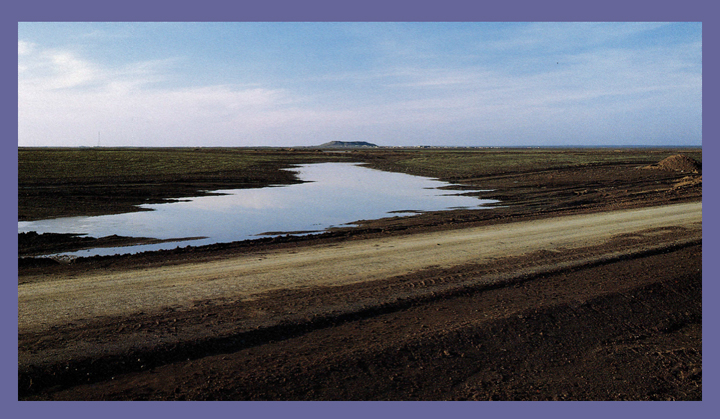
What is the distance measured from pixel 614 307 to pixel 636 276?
2.16 metres

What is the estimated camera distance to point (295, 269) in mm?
12125

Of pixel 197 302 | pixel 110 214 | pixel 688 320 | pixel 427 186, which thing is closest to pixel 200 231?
pixel 110 214

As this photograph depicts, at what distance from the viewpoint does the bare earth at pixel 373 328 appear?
6.94 m

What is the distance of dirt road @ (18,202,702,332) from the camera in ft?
30.7

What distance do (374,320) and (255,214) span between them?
15.5 m

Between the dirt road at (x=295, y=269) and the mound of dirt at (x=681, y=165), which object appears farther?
the mound of dirt at (x=681, y=165)

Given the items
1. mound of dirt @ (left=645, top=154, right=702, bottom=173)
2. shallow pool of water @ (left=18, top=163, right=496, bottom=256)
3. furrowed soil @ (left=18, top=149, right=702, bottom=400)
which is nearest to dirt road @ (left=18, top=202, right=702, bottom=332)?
furrowed soil @ (left=18, top=149, right=702, bottom=400)

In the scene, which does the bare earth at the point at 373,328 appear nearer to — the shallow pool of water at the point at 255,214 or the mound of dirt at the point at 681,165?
the shallow pool of water at the point at 255,214

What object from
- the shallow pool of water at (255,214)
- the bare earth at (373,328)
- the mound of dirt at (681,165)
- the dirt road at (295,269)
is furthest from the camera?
the mound of dirt at (681,165)

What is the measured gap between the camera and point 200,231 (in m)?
18.6

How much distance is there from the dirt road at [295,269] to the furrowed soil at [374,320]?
0.22ft

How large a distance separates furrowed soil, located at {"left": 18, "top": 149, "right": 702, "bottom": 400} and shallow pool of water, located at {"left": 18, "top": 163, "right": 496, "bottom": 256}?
2325mm

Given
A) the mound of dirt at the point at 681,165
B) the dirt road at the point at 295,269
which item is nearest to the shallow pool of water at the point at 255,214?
the dirt road at the point at 295,269

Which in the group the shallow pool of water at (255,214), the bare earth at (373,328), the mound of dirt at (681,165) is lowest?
the bare earth at (373,328)
